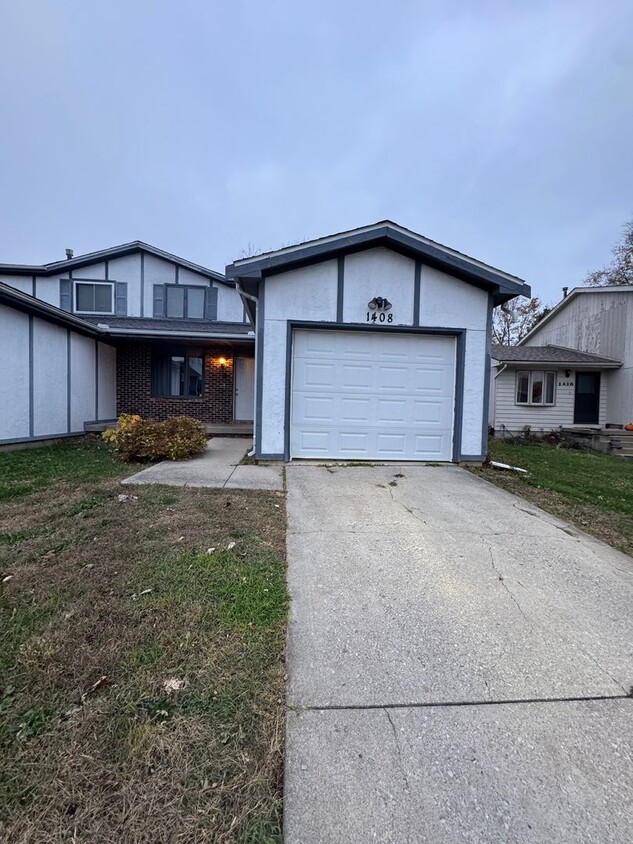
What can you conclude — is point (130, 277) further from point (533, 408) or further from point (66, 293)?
point (533, 408)

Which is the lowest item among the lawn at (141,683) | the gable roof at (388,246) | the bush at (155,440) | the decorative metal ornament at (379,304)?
the lawn at (141,683)

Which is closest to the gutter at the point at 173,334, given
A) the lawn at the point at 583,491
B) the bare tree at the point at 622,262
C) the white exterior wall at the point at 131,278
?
the white exterior wall at the point at 131,278

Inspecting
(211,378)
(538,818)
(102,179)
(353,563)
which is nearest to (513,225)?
(211,378)

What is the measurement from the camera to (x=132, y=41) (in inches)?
487

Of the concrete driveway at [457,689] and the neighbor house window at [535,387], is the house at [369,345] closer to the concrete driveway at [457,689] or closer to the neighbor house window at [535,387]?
the concrete driveway at [457,689]

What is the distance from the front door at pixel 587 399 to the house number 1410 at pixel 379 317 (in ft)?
39.5

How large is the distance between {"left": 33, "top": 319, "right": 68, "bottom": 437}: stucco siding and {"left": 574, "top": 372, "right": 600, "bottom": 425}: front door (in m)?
16.9

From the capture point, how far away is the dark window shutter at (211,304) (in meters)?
15.3

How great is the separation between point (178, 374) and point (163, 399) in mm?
921

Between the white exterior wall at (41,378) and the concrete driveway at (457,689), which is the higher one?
the white exterior wall at (41,378)

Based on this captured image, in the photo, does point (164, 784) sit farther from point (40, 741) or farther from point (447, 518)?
point (447, 518)

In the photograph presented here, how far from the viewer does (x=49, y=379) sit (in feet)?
32.2

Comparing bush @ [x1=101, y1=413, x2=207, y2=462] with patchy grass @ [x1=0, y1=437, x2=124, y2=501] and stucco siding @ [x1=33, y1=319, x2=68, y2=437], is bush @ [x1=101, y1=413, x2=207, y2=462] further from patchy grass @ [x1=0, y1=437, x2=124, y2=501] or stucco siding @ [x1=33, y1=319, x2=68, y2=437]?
stucco siding @ [x1=33, y1=319, x2=68, y2=437]

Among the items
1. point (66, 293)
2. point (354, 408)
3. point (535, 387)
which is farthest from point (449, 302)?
point (66, 293)
